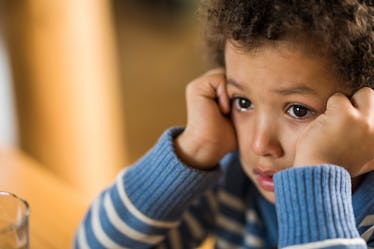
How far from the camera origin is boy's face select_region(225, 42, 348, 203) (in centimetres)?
73

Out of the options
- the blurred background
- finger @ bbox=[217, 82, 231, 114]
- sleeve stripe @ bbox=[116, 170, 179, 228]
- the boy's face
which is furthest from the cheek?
the blurred background

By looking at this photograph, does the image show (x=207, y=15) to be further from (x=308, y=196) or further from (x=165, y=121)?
(x=165, y=121)

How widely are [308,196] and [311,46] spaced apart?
16 centimetres

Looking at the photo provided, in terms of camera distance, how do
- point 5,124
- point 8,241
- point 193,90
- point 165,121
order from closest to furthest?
point 8,241 → point 193,90 → point 5,124 → point 165,121

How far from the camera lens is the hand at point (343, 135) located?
0.71 meters

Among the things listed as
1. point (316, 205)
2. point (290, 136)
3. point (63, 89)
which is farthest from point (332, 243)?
point (63, 89)

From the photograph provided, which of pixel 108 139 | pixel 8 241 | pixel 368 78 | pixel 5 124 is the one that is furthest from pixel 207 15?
pixel 5 124

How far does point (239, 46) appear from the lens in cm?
77

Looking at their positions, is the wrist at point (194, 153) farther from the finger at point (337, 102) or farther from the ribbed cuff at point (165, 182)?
the finger at point (337, 102)

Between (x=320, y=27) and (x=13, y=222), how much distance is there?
40 centimetres

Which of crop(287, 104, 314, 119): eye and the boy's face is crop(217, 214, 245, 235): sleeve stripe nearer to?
the boy's face

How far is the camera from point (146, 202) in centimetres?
91

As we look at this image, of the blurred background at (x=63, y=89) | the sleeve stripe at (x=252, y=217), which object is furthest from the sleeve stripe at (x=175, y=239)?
the blurred background at (x=63, y=89)

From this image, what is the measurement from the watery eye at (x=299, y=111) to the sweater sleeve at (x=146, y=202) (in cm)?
18
